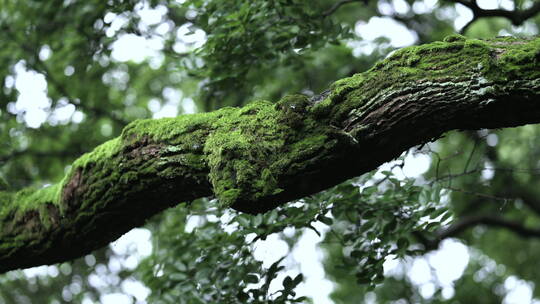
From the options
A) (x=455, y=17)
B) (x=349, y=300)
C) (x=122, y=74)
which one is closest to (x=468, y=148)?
(x=455, y=17)

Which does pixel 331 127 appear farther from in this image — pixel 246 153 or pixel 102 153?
pixel 102 153

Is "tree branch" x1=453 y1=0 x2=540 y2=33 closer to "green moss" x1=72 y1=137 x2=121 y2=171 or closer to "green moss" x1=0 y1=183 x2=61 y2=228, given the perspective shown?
"green moss" x1=72 y1=137 x2=121 y2=171

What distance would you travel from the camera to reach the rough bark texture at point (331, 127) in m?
2.44

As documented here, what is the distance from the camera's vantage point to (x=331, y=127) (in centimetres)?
259

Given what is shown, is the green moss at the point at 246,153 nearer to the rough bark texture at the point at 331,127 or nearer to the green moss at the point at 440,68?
the rough bark texture at the point at 331,127

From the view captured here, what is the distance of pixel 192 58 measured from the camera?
476cm

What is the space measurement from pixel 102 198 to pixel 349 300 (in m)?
11.1

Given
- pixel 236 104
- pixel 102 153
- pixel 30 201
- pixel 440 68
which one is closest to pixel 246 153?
pixel 440 68

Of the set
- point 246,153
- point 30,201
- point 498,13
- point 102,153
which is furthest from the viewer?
point 498,13

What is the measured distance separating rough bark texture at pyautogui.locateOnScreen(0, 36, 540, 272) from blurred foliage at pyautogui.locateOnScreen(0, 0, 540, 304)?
1028mm

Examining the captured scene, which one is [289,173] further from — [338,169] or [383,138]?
[383,138]

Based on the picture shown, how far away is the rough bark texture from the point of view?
2.44 metres

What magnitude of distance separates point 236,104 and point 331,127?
361 centimetres

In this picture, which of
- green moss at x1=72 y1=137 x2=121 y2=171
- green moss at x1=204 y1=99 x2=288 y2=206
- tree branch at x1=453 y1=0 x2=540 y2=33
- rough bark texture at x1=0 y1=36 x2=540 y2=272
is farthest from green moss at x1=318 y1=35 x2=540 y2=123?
tree branch at x1=453 y1=0 x2=540 y2=33
